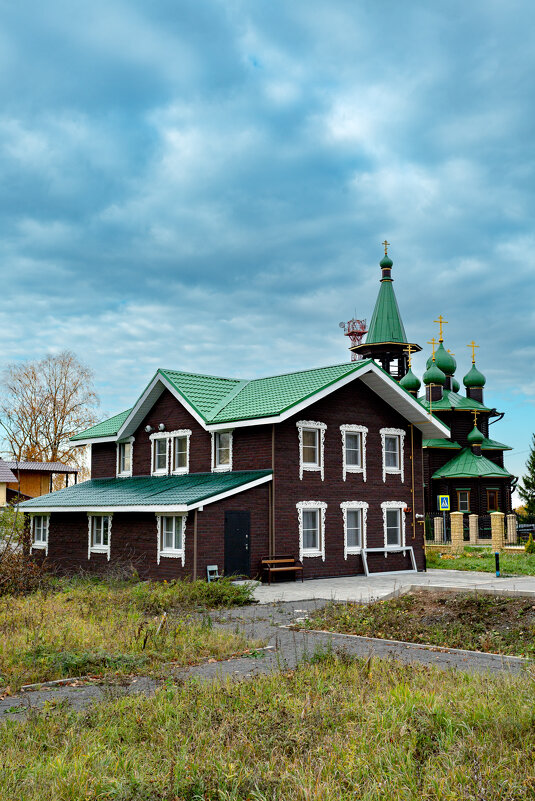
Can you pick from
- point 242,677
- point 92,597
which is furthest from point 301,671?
point 92,597

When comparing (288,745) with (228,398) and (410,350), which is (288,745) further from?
(410,350)

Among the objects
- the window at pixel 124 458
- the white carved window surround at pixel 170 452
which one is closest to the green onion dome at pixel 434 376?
the window at pixel 124 458

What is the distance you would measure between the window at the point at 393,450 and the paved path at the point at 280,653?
875cm

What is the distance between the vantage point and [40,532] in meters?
33.7

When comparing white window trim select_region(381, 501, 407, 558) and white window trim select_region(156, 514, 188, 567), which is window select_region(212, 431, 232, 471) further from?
white window trim select_region(381, 501, 407, 558)

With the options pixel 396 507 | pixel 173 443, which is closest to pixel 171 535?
pixel 173 443

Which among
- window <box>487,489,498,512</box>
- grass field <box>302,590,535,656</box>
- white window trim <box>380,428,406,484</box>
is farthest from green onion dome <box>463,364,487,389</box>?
grass field <box>302,590,535,656</box>

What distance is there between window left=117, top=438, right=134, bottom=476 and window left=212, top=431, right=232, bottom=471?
6.06 m

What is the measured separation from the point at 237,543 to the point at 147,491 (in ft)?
15.1

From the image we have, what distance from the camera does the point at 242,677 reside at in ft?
32.6

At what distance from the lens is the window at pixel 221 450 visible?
2784 cm

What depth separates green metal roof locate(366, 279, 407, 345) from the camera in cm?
5759

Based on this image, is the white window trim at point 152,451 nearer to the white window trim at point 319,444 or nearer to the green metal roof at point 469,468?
the white window trim at point 319,444

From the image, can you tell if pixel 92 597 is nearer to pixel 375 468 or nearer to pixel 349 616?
pixel 349 616
